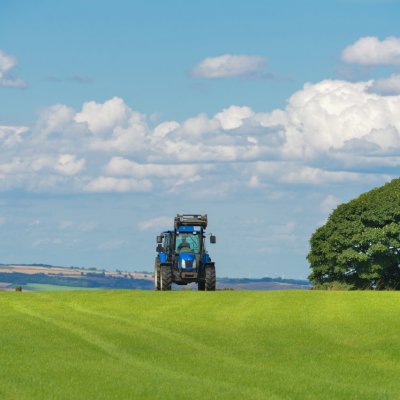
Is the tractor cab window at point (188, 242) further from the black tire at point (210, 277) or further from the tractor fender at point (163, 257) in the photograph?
the black tire at point (210, 277)

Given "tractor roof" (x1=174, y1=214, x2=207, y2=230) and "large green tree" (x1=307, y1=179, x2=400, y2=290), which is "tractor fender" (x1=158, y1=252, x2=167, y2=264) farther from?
"large green tree" (x1=307, y1=179, x2=400, y2=290)

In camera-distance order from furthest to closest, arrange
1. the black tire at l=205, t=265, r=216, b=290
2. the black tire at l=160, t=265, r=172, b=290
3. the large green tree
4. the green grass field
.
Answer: the large green tree < the black tire at l=160, t=265, r=172, b=290 < the black tire at l=205, t=265, r=216, b=290 < the green grass field

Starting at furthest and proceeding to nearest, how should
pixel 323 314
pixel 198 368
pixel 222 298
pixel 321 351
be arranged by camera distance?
pixel 222 298, pixel 323 314, pixel 321 351, pixel 198 368

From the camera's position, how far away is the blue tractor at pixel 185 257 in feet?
194

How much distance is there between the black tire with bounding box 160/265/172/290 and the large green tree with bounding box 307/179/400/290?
2555 centimetres

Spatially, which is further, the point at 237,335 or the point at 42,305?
the point at 42,305

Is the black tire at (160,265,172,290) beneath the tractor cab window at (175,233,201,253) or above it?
beneath

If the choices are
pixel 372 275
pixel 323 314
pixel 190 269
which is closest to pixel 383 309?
pixel 323 314

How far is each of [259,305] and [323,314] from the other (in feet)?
16.6

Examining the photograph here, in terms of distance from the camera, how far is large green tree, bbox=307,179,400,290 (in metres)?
81.2

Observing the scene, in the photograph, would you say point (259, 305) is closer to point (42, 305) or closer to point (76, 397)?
point (42, 305)

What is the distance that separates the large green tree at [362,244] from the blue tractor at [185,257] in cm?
2429

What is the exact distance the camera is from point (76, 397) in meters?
20.1

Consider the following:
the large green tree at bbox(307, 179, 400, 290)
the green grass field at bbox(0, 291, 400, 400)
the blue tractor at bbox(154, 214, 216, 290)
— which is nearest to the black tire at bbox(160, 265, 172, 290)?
the blue tractor at bbox(154, 214, 216, 290)
